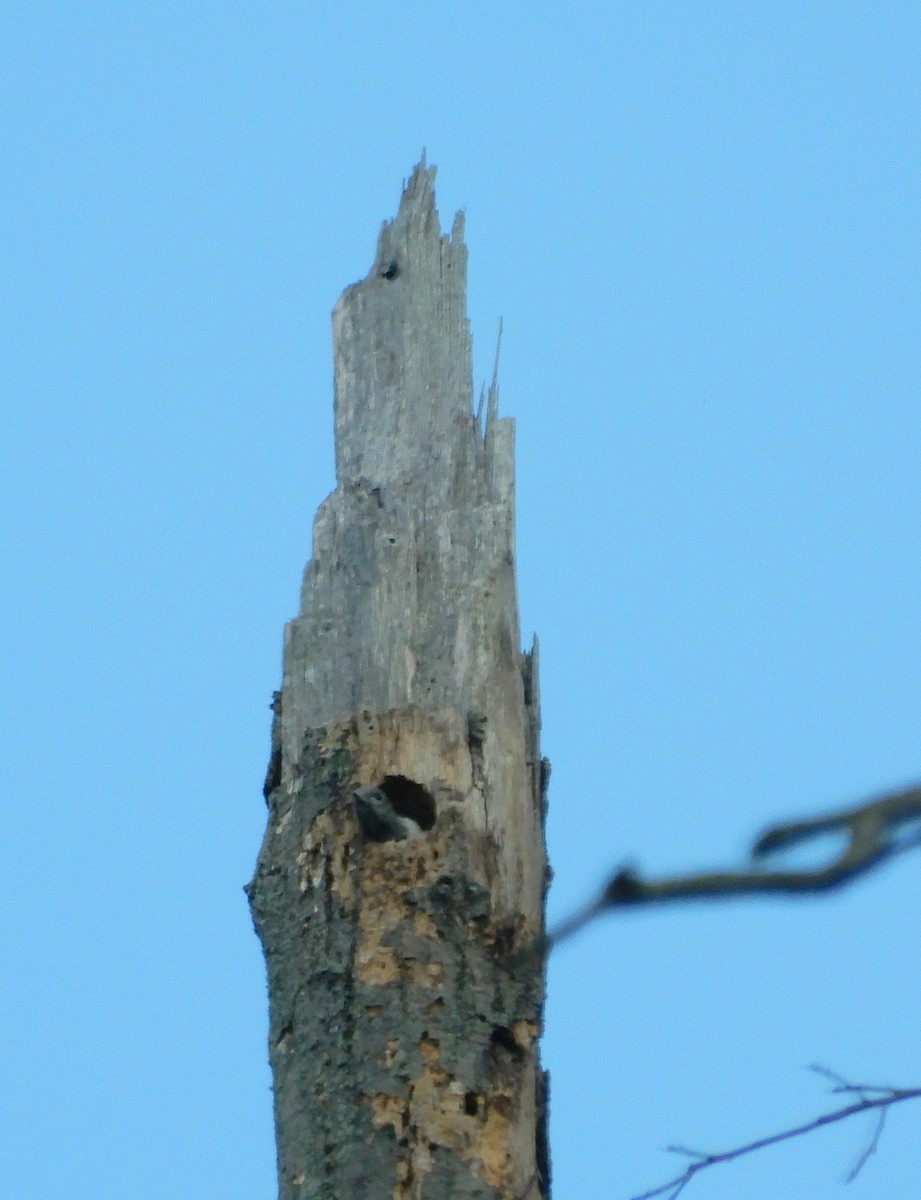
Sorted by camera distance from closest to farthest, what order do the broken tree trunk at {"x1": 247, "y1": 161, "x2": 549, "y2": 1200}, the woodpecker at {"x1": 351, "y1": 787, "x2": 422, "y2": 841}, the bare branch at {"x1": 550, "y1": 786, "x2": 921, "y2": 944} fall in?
the bare branch at {"x1": 550, "y1": 786, "x2": 921, "y2": 944} → the broken tree trunk at {"x1": 247, "y1": 161, "x2": 549, "y2": 1200} → the woodpecker at {"x1": 351, "y1": 787, "x2": 422, "y2": 841}

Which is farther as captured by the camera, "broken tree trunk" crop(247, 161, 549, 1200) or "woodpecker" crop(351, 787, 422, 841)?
"woodpecker" crop(351, 787, 422, 841)

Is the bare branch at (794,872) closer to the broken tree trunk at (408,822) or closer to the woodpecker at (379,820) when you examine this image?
the broken tree trunk at (408,822)

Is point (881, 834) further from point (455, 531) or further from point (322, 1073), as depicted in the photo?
point (455, 531)

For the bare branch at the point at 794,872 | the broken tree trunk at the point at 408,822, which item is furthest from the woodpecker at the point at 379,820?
the bare branch at the point at 794,872

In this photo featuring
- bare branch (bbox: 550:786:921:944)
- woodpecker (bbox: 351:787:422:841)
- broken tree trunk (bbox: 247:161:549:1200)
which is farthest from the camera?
woodpecker (bbox: 351:787:422:841)

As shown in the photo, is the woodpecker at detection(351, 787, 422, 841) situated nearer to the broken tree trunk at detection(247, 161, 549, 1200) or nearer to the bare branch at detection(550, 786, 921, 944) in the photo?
the broken tree trunk at detection(247, 161, 549, 1200)

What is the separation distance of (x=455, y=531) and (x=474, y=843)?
3.05 feet

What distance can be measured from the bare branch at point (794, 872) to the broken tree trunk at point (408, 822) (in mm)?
2158

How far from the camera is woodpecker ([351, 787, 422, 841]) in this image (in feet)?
13.9

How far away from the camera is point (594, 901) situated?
4.65 feet

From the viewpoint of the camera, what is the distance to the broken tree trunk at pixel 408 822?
3.91m

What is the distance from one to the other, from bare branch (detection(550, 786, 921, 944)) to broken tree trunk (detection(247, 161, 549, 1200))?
7.08 ft

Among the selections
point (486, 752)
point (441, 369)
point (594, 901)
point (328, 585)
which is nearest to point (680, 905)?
point (594, 901)

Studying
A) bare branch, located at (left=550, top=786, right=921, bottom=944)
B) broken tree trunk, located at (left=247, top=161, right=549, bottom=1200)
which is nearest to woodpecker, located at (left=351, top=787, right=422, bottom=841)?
broken tree trunk, located at (left=247, top=161, right=549, bottom=1200)
